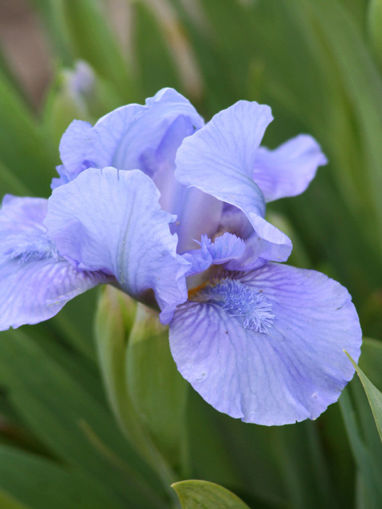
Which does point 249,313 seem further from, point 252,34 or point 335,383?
point 252,34

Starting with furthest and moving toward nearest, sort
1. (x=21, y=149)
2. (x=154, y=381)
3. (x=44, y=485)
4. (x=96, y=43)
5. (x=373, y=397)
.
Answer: (x=96, y=43) < (x=21, y=149) < (x=44, y=485) < (x=154, y=381) < (x=373, y=397)

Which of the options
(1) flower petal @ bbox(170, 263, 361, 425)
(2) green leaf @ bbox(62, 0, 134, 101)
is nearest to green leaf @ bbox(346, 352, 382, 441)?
(1) flower petal @ bbox(170, 263, 361, 425)

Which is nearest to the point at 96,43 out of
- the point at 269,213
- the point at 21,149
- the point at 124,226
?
the point at 21,149

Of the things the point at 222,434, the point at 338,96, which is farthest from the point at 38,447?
the point at 338,96

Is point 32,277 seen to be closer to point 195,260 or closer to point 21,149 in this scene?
point 195,260

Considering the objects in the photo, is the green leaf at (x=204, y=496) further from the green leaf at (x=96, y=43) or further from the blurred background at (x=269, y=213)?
the green leaf at (x=96, y=43)

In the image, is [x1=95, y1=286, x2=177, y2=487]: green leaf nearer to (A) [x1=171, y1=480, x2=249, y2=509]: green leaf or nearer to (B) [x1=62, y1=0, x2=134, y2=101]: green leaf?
(A) [x1=171, y1=480, x2=249, y2=509]: green leaf
